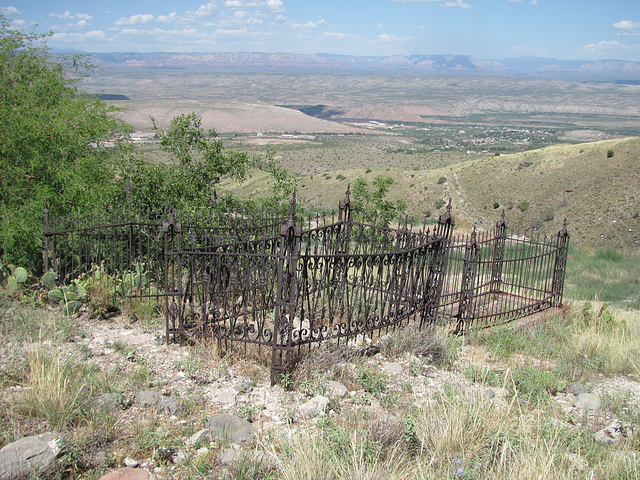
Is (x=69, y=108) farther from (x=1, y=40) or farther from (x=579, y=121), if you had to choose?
(x=579, y=121)

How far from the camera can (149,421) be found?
441 centimetres

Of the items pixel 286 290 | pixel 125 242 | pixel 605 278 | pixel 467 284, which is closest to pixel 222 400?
pixel 286 290

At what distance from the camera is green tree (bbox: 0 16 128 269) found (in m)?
8.55

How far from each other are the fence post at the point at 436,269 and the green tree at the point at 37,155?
6182 mm

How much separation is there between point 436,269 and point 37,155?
23.2 ft

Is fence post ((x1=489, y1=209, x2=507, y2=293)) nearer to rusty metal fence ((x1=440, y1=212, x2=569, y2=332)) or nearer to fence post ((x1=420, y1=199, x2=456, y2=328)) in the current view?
rusty metal fence ((x1=440, y1=212, x2=569, y2=332))

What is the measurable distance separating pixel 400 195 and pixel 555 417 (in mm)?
41566

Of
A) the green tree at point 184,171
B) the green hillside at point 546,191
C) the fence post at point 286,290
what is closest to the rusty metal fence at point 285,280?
the fence post at point 286,290

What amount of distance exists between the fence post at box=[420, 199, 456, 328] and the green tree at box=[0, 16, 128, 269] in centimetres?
618

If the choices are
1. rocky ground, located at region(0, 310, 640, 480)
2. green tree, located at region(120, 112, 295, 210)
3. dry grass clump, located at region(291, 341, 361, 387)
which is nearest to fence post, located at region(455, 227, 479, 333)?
rocky ground, located at region(0, 310, 640, 480)

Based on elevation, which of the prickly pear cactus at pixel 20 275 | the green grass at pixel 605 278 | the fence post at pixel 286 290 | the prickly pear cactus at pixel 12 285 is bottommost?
the green grass at pixel 605 278

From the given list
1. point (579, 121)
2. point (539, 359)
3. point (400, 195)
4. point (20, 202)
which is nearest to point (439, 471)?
point (539, 359)

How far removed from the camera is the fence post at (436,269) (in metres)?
7.31

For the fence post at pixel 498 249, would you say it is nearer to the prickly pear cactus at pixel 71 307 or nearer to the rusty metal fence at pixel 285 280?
the rusty metal fence at pixel 285 280
